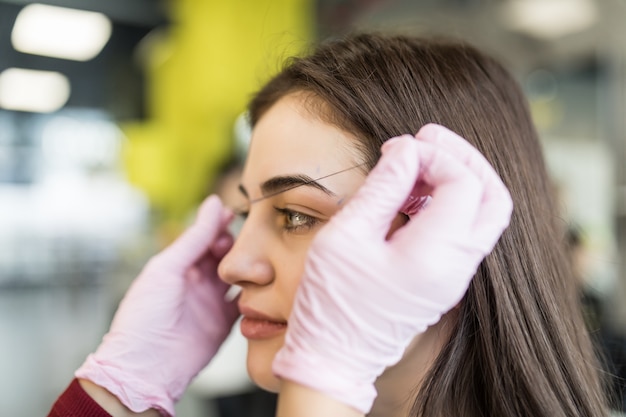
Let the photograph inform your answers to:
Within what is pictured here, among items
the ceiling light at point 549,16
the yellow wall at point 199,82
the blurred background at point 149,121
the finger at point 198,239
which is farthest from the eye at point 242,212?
the ceiling light at point 549,16

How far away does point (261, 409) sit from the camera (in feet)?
5.20

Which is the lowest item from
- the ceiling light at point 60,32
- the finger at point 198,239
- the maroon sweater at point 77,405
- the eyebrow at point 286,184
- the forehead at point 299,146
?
the maroon sweater at point 77,405

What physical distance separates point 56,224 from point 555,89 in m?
3.56

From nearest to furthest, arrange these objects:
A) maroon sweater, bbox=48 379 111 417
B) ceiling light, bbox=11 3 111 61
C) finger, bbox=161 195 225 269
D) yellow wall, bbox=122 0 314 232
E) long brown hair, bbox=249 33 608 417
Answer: long brown hair, bbox=249 33 608 417
maroon sweater, bbox=48 379 111 417
finger, bbox=161 195 225 269
ceiling light, bbox=11 3 111 61
yellow wall, bbox=122 0 314 232

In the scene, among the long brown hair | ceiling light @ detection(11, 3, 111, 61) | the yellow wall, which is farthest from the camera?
the yellow wall

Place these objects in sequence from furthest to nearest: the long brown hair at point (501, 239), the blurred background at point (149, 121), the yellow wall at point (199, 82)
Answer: the yellow wall at point (199, 82) → the blurred background at point (149, 121) → the long brown hair at point (501, 239)

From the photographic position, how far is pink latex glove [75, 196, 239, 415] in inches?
36.0

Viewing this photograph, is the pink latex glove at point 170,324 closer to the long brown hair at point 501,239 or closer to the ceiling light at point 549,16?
the long brown hair at point 501,239

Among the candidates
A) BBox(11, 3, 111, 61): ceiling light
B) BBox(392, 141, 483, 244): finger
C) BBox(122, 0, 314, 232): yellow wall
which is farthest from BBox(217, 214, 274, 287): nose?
BBox(122, 0, 314, 232): yellow wall

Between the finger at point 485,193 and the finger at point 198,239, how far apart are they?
503 millimetres

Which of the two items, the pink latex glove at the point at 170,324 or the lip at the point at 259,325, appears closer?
the lip at the point at 259,325

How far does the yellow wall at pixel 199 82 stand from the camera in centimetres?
414

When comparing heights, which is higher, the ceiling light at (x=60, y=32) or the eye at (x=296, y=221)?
the ceiling light at (x=60, y=32)

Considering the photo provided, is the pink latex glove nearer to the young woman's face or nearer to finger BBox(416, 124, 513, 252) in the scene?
the young woman's face
